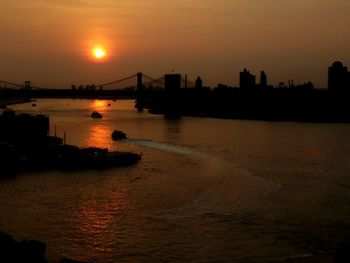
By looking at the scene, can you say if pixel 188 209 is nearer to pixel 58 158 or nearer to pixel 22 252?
pixel 22 252

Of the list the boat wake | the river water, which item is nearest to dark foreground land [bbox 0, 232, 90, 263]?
the river water

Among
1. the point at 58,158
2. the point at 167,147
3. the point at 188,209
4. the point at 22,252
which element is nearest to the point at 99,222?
the point at 188,209

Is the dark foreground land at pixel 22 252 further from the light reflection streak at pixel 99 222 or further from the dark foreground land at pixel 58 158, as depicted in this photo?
the dark foreground land at pixel 58 158

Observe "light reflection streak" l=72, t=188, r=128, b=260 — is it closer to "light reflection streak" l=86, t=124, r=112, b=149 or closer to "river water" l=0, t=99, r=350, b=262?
"river water" l=0, t=99, r=350, b=262

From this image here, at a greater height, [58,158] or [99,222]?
[58,158]

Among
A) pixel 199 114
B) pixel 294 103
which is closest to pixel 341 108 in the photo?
pixel 294 103

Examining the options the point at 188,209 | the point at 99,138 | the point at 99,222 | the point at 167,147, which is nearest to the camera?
the point at 99,222

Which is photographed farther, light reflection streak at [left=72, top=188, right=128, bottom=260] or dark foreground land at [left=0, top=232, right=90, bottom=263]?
light reflection streak at [left=72, top=188, right=128, bottom=260]

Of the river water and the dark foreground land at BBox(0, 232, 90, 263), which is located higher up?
the dark foreground land at BBox(0, 232, 90, 263)
